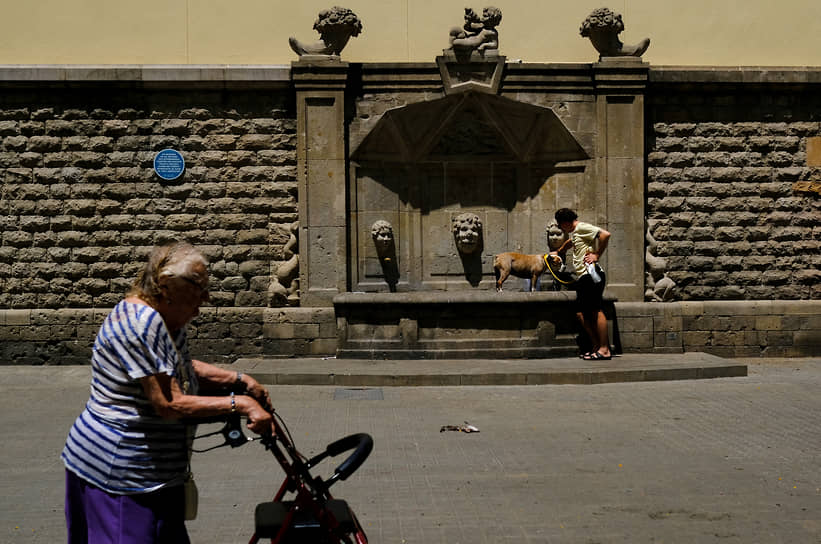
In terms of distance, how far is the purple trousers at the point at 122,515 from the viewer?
309 cm

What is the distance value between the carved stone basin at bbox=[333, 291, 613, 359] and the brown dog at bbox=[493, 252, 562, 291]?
829 mm

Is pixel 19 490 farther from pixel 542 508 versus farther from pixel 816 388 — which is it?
pixel 816 388

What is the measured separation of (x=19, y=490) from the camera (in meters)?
6.16

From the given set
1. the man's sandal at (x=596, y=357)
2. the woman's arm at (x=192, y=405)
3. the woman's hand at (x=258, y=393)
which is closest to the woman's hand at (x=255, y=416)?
the woman's arm at (x=192, y=405)

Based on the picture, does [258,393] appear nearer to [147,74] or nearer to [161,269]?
[161,269]

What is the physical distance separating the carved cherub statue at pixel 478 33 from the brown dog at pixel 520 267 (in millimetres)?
3084

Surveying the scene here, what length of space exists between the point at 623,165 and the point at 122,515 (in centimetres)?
1143

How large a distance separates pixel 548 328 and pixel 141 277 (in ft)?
30.5

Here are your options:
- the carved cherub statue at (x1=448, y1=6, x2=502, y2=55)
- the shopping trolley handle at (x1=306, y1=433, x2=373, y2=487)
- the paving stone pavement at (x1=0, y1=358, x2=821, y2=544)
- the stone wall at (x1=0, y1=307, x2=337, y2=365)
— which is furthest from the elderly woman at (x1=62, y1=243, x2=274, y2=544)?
the carved cherub statue at (x1=448, y1=6, x2=502, y2=55)

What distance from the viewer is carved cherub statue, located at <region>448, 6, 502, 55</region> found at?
13.2 meters

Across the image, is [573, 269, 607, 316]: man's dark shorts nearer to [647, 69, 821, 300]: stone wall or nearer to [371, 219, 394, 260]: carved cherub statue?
[647, 69, 821, 300]: stone wall

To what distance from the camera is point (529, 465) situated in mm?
6785

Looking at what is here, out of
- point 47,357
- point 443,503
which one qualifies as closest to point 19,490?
point 443,503

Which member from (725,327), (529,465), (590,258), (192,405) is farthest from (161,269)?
(725,327)
